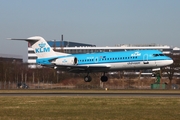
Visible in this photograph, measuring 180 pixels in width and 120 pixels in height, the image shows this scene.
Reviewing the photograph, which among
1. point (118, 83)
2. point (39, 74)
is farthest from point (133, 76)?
point (39, 74)

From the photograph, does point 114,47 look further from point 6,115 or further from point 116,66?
point 6,115

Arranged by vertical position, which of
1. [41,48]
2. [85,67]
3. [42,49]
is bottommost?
[85,67]

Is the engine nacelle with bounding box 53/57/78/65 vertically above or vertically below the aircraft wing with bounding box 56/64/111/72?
above

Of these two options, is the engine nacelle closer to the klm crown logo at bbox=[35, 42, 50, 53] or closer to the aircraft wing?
the aircraft wing

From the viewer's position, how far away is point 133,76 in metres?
104

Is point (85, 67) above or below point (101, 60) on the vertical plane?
below

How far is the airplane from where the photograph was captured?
59.7 meters

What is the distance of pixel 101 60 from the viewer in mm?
63000

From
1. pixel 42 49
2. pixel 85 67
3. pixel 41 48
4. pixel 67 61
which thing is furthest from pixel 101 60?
pixel 41 48

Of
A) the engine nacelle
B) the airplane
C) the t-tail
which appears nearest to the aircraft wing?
the airplane

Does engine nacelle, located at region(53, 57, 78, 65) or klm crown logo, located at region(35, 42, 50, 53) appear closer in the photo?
engine nacelle, located at region(53, 57, 78, 65)

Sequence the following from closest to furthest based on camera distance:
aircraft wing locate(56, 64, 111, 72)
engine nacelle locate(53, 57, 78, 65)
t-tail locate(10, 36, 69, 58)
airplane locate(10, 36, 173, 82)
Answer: airplane locate(10, 36, 173, 82)
aircraft wing locate(56, 64, 111, 72)
engine nacelle locate(53, 57, 78, 65)
t-tail locate(10, 36, 69, 58)

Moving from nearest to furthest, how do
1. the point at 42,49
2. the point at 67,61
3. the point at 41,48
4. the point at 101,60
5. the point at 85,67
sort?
1. the point at 101,60
2. the point at 85,67
3. the point at 67,61
4. the point at 42,49
5. the point at 41,48

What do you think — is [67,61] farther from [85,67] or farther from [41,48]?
[41,48]
